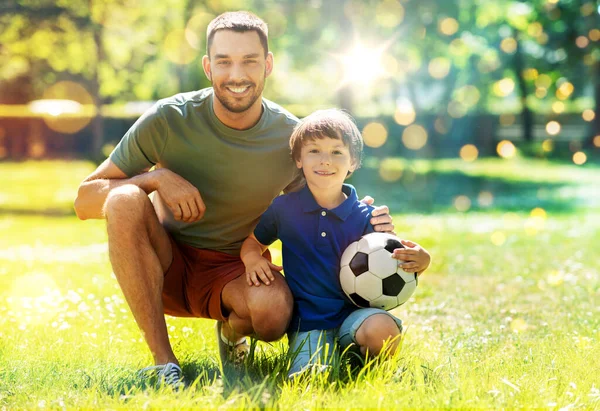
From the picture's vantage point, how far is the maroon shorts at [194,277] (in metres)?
4.41

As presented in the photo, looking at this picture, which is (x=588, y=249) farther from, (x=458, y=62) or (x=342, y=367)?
(x=458, y=62)

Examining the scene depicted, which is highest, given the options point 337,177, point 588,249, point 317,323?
point 337,177

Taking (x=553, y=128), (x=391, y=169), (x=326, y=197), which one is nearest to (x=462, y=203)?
(x=391, y=169)

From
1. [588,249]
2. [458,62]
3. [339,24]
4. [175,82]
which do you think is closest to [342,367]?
[588,249]

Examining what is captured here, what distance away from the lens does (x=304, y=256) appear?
4.08 metres

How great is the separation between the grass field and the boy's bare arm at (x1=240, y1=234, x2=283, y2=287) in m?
0.42

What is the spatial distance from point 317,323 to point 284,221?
569 mm

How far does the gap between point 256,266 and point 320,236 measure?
14.8 inches

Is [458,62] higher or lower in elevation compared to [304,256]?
higher

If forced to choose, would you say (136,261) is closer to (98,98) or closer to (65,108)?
(98,98)

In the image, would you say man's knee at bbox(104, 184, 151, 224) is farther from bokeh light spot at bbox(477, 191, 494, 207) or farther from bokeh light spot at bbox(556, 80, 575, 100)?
bokeh light spot at bbox(556, 80, 575, 100)

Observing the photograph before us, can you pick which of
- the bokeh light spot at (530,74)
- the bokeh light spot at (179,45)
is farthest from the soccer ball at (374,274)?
the bokeh light spot at (530,74)

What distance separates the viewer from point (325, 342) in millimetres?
3910

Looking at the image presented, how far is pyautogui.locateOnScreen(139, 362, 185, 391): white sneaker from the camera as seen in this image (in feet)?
11.9
